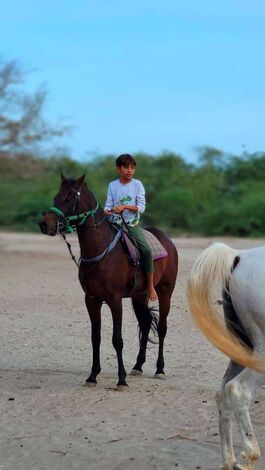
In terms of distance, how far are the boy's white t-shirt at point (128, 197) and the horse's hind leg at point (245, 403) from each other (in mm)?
2928

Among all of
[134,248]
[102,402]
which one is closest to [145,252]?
[134,248]

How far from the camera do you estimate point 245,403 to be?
4.95 metres

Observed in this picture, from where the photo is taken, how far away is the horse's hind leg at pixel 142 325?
8.00m

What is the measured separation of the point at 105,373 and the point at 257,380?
3.25 metres

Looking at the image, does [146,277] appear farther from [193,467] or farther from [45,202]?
[45,202]

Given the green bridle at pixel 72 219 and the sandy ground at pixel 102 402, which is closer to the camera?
the sandy ground at pixel 102 402

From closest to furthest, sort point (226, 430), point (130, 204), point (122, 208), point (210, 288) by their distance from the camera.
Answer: point (226, 430) → point (210, 288) → point (122, 208) → point (130, 204)

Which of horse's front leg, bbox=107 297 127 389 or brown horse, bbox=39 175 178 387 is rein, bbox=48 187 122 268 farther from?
horse's front leg, bbox=107 297 127 389

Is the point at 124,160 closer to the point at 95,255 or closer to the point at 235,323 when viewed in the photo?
the point at 95,255

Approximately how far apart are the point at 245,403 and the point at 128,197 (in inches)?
125

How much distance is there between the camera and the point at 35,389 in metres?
7.23

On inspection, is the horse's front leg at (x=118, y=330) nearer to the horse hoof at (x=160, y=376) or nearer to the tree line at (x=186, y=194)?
the horse hoof at (x=160, y=376)

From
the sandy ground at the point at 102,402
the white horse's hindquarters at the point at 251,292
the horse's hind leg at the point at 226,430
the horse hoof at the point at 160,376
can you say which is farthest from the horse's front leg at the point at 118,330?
the white horse's hindquarters at the point at 251,292

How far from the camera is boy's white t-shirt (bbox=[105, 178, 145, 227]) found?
7629 millimetres
